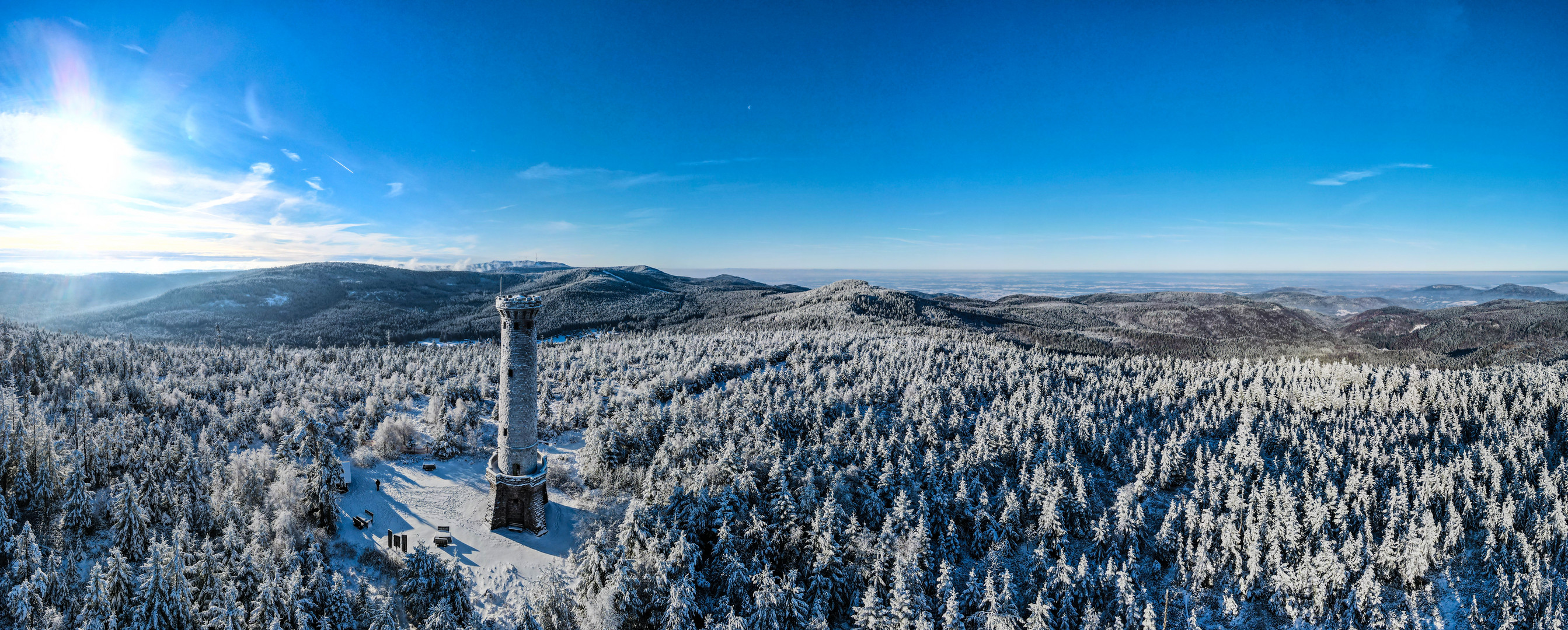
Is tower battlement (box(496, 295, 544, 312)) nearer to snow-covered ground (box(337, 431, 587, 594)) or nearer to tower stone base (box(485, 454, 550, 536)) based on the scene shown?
tower stone base (box(485, 454, 550, 536))

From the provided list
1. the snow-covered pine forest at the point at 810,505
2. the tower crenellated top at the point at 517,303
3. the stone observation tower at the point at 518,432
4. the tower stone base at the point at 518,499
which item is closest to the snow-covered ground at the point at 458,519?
the tower stone base at the point at 518,499

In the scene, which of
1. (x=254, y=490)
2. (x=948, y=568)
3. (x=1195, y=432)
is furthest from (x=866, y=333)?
(x=254, y=490)

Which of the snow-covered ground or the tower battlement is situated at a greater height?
the tower battlement

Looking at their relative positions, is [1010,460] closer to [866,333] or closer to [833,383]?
[833,383]

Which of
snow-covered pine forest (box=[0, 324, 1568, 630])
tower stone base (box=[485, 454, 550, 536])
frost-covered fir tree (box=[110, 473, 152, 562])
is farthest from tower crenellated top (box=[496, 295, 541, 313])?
frost-covered fir tree (box=[110, 473, 152, 562])

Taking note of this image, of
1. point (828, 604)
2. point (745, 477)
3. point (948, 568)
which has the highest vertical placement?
point (745, 477)

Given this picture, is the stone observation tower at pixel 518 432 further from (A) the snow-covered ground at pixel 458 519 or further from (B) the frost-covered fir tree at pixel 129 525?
(B) the frost-covered fir tree at pixel 129 525

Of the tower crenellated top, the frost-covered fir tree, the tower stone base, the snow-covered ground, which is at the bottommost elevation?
the snow-covered ground
